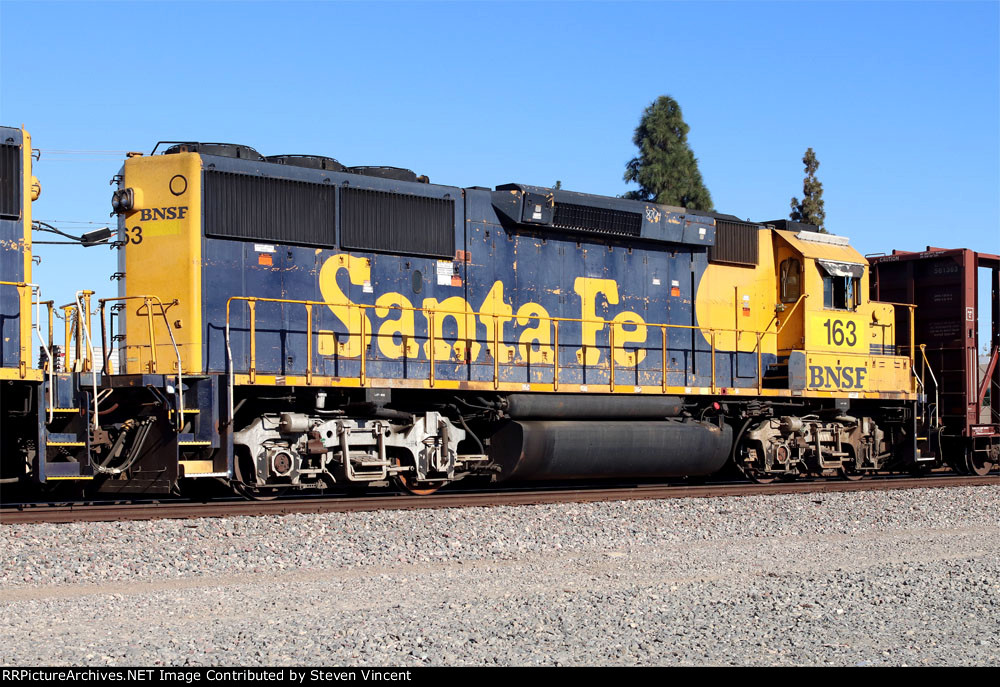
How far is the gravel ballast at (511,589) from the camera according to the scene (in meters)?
5.13

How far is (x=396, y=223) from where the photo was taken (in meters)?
12.7

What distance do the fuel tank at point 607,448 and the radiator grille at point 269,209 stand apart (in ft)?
10.7

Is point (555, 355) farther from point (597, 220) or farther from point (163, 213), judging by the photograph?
point (163, 213)

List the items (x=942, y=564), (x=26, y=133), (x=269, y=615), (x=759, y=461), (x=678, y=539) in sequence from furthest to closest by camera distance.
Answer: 1. (x=759, y=461)
2. (x=26, y=133)
3. (x=678, y=539)
4. (x=942, y=564)
5. (x=269, y=615)

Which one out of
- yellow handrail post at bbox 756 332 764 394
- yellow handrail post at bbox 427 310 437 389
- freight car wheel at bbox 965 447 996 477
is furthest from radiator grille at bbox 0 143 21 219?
freight car wheel at bbox 965 447 996 477

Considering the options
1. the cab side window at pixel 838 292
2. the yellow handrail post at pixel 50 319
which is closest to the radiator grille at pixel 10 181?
the yellow handrail post at pixel 50 319

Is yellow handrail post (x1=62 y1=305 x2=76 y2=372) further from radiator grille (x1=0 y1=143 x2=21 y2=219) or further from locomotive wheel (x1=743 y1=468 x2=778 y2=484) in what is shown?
locomotive wheel (x1=743 y1=468 x2=778 y2=484)

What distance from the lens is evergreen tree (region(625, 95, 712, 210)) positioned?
111ft

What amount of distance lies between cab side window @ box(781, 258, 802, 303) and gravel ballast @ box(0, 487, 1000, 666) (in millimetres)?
5024

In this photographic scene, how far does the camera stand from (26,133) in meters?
10.4

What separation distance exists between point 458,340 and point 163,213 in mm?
3753
